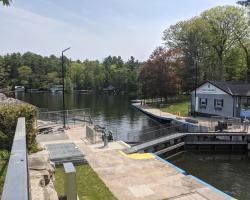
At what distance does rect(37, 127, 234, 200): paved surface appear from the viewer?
9.98 metres

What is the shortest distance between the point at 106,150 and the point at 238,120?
16003mm

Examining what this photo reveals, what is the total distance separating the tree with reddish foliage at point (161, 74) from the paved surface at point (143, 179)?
34.3 metres

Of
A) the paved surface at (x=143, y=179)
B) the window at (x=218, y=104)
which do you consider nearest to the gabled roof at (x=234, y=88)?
the window at (x=218, y=104)

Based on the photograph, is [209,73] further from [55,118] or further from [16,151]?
[16,151]

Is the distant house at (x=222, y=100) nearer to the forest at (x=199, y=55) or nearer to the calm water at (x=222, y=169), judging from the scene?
the calm water at (x=222, y=169)

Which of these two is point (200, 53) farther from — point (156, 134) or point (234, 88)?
point (156, 134)

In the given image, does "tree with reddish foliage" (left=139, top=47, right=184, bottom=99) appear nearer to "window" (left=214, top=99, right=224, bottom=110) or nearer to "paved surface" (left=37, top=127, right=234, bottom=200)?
"window" (left=214, top=99, right=224, bottom=110)

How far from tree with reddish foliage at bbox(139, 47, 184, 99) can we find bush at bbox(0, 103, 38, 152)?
37649 millimetres

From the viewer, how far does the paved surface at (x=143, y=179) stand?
998cm

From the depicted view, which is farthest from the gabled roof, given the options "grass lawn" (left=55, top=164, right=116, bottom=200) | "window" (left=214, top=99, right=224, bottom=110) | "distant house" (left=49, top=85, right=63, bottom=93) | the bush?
"distant house" (left=49, top=85, right=63, bottom=93)

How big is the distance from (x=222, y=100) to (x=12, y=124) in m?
24.9

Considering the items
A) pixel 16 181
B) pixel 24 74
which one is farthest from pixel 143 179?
pixel 24 74

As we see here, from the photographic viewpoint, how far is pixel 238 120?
2616 cm

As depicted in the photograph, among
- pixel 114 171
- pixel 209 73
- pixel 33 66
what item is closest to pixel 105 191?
pixel 114 171
